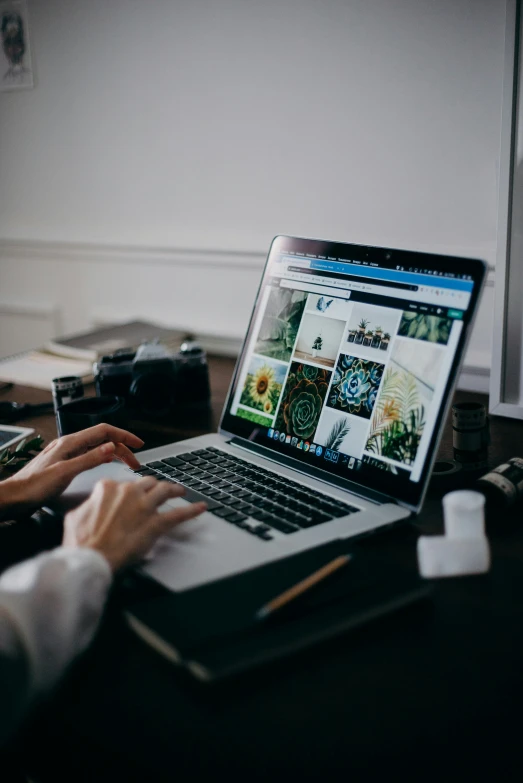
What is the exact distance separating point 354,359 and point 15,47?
5.83ft

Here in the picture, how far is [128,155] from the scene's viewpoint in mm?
2039

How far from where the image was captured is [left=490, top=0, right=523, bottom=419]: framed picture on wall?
122 centimetres

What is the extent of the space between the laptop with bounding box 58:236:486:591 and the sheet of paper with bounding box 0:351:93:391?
0.57 metres

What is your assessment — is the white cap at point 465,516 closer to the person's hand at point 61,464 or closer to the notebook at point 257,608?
the notebook at point 257,608

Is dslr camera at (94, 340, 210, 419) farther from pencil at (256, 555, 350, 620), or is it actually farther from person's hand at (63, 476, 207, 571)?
pencil at (256, 555, 350, 620)

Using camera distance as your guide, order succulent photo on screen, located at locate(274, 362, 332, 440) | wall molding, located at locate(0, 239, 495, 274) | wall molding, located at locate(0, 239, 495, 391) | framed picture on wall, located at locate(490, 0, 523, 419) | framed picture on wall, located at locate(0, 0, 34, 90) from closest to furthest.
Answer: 1. succulent photo on screen, located at locate(274, 362, 332, 440)
2. framed picture on wall, located at locate(490, 0, 523, 419)
3. wall molding, located at locate(0, 239, 495, 391)
4. wall molding, located at locate(0, 239, 495, 274)
5. framed picture on wall, located at locate(0, 0, 34, 90)

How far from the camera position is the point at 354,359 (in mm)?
1011

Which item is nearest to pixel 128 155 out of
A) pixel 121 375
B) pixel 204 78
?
pixel 204 78

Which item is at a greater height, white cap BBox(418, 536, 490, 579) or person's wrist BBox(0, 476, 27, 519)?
white cap BBox(418, 536, 490, 579)

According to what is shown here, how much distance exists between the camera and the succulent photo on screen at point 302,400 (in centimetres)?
105

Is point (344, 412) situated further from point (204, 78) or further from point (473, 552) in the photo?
point (204, 78)

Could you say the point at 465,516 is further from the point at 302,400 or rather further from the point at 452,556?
the point at 302,400

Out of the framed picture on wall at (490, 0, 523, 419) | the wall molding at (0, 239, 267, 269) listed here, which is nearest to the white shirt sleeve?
the framed picture on wall at (490, 0, 523, 419)

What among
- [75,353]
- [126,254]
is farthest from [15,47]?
[75,353]
